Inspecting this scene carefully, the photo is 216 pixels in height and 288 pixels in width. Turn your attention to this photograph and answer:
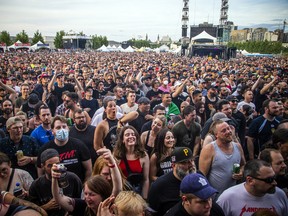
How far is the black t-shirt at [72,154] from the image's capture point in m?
3.65

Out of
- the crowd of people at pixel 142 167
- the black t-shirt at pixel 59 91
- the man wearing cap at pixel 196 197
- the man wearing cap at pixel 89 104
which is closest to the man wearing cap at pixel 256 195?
the crowd of people at pixel 142 167

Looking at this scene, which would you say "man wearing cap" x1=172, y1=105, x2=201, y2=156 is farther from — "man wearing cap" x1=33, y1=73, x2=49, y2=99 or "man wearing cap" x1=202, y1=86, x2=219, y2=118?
"man wearing cap" x1=33, y1=73, x2=49, y2=99

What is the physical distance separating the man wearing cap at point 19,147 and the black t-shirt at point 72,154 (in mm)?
382

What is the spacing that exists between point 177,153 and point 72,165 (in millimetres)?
1627

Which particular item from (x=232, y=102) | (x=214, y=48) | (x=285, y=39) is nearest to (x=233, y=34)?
(x=285, y=39)

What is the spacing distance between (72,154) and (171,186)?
5.28 feet

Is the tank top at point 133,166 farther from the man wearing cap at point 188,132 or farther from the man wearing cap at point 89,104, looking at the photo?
the man wearing cap at point 89,104

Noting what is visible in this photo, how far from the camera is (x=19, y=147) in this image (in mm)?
3963

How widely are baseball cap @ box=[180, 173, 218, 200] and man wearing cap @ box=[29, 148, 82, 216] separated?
1347mm

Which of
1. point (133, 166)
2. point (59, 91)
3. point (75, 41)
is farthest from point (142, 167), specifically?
point (75, 41)

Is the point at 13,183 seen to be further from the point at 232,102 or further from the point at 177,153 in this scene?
the point at 232,102

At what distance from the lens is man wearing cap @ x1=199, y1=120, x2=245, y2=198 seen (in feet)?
11.1

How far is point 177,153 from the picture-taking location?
2.96 m

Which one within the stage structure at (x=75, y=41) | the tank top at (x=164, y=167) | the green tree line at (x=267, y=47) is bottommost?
the tank top at (x=164, y=167)
